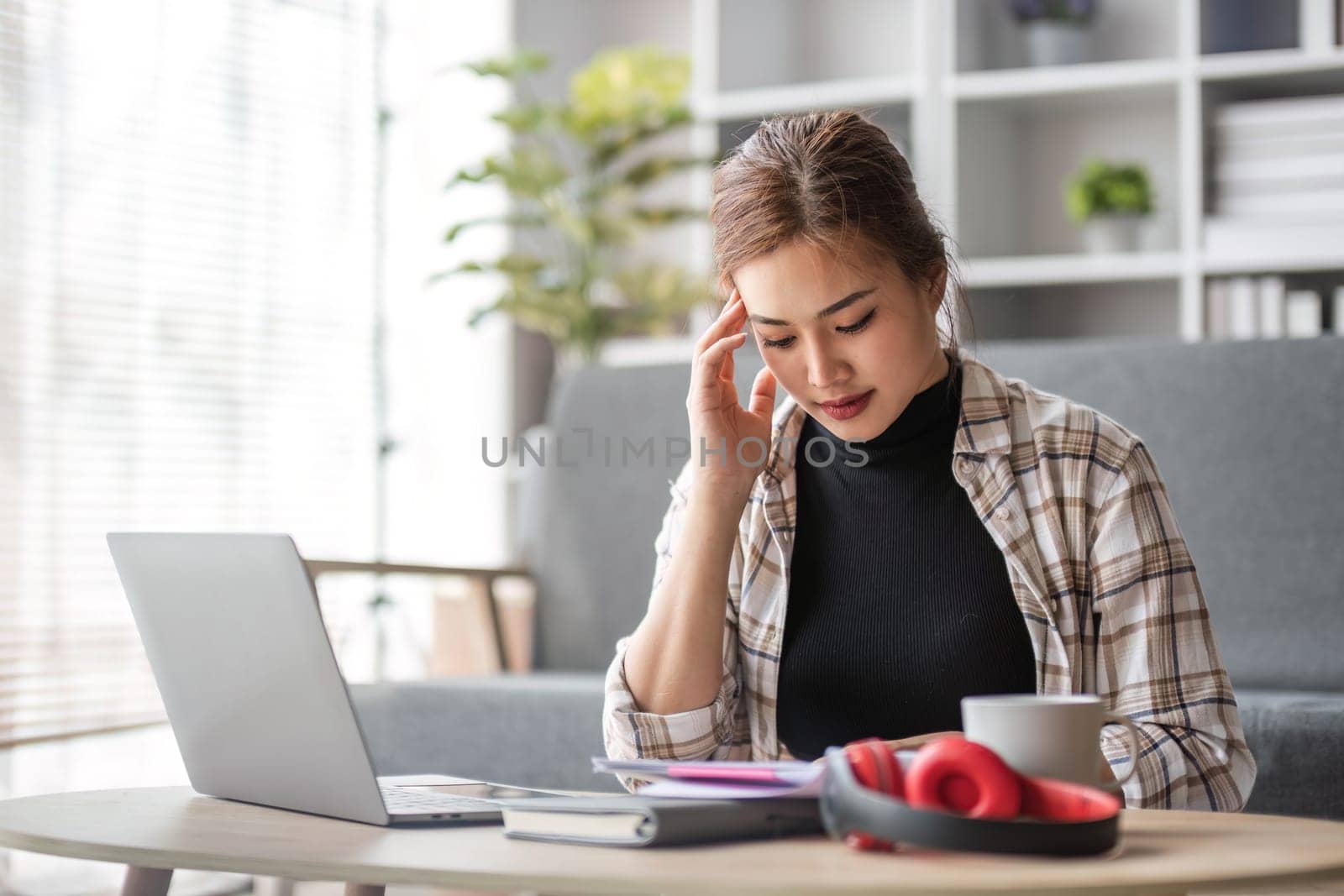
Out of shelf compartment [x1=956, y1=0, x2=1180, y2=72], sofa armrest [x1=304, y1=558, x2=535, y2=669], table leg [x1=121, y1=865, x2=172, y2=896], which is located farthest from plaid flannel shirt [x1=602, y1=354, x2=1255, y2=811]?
shelf compartment [x1=956, y1=0, x2=1180, y2=72]

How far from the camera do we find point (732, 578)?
145cm

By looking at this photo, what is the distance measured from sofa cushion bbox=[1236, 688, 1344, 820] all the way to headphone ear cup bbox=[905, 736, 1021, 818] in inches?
46.5

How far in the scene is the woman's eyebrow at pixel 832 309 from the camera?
49.5 inches

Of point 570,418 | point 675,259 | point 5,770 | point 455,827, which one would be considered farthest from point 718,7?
point 455,827

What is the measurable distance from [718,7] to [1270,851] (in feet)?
10.6

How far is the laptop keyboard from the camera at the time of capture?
92 cm

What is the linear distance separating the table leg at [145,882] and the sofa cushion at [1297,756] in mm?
1334

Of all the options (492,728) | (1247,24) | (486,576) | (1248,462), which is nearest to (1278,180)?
(1247,24)

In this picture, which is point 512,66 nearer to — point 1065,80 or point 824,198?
point 1065,80

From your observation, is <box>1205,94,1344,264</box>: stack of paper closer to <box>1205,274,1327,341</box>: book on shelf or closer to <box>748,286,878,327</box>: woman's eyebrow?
<box>1205,274,1327,341</box>: book on shelf

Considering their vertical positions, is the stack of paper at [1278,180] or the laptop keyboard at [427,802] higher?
the stack of paper at [1278,180]

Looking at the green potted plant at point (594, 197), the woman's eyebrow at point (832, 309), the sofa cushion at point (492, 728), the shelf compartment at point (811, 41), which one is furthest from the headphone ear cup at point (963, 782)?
the shelf compartment at point (811, 41)

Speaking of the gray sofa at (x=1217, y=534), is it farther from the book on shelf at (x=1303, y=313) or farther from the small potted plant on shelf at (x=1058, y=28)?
the small potted plant on shelf at (x=1058, y=28)

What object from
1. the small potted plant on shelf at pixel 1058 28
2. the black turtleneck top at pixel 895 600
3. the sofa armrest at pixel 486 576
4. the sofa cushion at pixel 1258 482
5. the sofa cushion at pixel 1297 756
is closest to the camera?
the black turtleneck top at pixel 895 600
